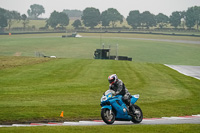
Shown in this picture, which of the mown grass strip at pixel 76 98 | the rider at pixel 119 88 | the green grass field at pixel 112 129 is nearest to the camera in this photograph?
the green grass field at pixel 112 129

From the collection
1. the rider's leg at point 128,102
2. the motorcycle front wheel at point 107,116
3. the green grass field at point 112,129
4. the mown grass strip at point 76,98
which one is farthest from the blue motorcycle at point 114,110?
the mown grass strip at point 76,98

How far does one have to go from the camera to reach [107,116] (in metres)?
14.3

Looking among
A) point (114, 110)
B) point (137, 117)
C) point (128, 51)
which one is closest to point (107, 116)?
point (114, 110)

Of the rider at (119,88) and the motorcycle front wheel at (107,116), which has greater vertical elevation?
the rider at (119,88)

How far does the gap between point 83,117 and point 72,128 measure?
3.63 meters

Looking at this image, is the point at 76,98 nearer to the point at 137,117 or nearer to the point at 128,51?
the point at 137,117

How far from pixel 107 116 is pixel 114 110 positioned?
0.45 m

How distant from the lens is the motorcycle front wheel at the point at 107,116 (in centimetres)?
1412

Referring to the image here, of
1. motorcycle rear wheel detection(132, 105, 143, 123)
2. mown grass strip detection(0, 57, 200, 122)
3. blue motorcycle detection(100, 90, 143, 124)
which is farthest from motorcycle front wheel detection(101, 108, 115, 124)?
mown grass strip detection(0, 57, 200, 122)

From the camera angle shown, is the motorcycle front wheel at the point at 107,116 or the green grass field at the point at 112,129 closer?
the green grass field at the point at 112,129

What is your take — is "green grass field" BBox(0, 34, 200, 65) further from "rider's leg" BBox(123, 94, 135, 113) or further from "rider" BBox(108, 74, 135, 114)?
"rider" BBox(108, 74, 135, 114)

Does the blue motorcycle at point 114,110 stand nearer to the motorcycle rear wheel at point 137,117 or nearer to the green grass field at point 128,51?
the motorcycle rear wheel at point 137,117

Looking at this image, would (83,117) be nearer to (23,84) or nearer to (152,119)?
(152,119)

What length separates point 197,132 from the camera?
12.6m
